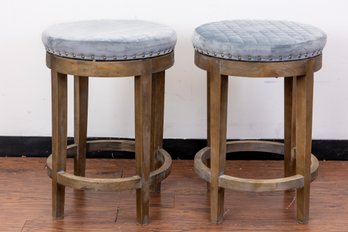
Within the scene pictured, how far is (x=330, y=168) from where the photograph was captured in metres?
2.47

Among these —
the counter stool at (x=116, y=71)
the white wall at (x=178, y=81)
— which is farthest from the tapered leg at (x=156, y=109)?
the white wall at (x=178, y=81)

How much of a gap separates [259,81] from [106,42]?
0.88 m

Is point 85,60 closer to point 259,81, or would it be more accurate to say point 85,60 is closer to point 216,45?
point 216,45

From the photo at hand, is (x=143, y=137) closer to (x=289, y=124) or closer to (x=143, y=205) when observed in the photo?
(x=143, y=205)

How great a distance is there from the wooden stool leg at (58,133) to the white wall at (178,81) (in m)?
0.55

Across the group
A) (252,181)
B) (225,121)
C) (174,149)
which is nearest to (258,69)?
(225,121)

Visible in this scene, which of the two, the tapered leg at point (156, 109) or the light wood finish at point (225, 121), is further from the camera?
the tapered leg at point (156, 109)

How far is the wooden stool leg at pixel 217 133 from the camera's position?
74.2 inches

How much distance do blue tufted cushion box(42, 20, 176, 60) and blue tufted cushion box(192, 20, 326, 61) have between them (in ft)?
0.43

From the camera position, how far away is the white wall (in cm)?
239

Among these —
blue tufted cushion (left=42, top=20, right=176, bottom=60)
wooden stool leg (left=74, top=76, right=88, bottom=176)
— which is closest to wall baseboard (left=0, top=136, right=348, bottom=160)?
wooden stool leg (left=74, top=76, right=88, bottom=176)

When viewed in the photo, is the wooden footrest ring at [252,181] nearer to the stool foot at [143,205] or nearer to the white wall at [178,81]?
A: the stool foot at [143,205]

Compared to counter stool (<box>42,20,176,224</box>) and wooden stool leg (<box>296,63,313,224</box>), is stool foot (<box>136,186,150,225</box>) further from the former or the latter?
wooden stool leg (<box>296,63,313,224</box>)

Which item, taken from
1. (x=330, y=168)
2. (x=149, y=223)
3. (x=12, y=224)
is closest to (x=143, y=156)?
(x=149, y=223)
